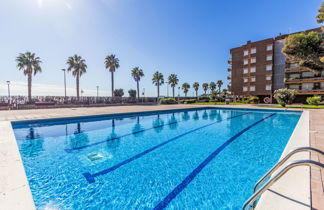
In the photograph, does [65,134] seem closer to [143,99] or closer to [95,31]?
[95,31]

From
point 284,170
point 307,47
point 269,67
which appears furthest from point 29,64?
point 269,67

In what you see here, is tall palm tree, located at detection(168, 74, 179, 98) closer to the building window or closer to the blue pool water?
the building window

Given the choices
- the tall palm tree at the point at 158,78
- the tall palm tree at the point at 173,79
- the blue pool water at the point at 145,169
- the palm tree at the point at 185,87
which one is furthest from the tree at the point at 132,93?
the blue pool water at the point at 145,169

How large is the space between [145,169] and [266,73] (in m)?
43.5

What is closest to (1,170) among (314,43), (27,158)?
(27,158)

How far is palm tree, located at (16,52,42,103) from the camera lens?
86.6ft

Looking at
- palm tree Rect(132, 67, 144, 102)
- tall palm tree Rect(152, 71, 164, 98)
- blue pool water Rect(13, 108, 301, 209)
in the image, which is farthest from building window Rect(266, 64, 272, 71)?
blue pool water Rect(13, 108, 301, 209)

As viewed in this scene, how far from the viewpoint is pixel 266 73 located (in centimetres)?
3734

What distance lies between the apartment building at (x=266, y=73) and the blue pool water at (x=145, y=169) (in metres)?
36.3

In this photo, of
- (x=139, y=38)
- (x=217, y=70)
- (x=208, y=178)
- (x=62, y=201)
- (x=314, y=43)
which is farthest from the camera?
(x=217, y=70)

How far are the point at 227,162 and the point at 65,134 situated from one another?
8.87 meters

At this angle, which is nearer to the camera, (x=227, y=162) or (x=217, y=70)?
(x=227, y=162)

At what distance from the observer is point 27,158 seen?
5.49 meters

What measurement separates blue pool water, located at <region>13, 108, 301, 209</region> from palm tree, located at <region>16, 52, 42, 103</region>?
25.8 metres
